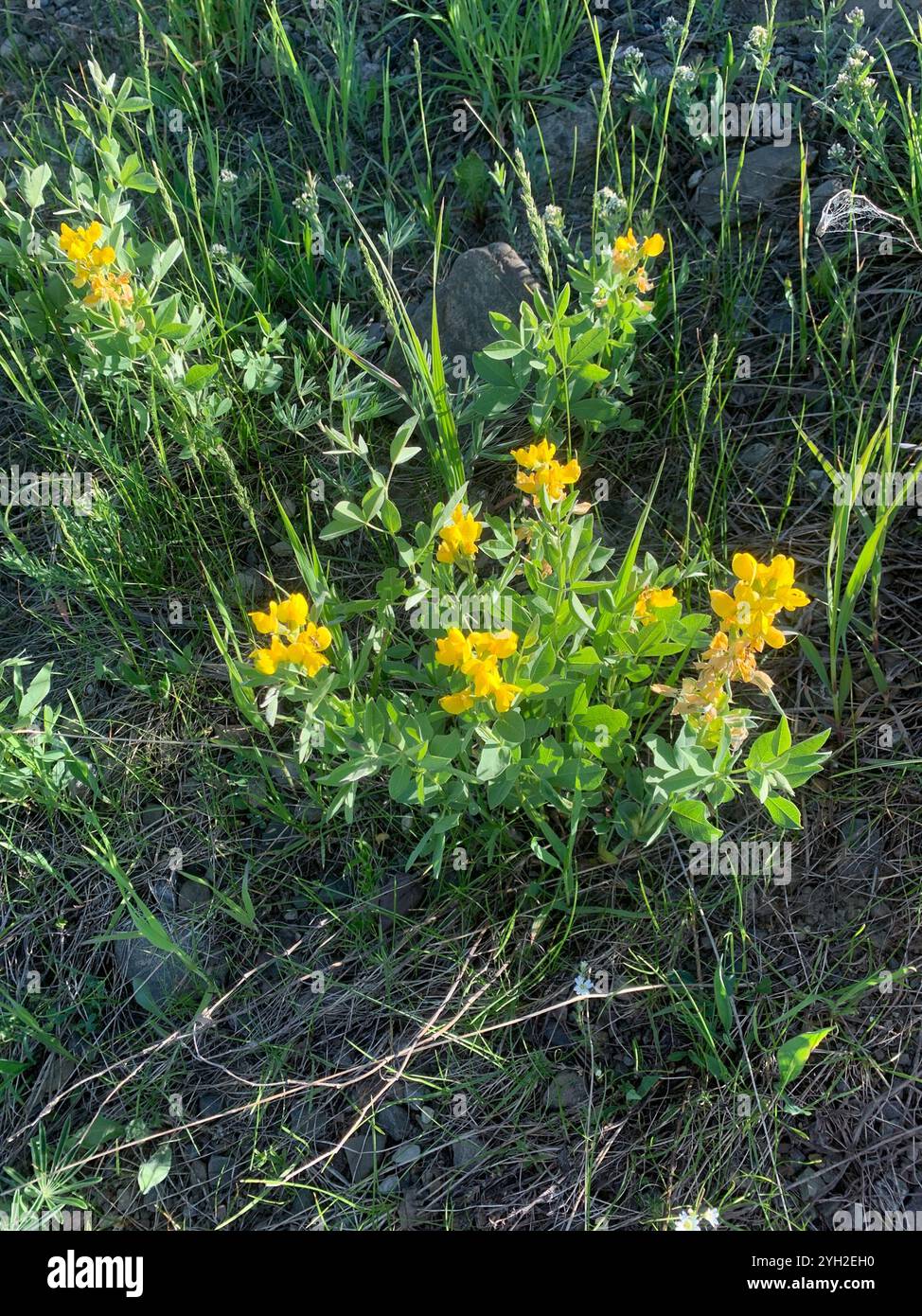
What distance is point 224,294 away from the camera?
113 inches

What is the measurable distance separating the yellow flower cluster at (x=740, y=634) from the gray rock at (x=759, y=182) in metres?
1.45

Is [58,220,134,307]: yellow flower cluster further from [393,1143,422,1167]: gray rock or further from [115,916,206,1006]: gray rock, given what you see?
[393,1143,422,1167]: gray rock

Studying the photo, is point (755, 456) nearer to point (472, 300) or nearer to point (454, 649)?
point (472, 300)

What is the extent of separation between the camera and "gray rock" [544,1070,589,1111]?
79.2 inches

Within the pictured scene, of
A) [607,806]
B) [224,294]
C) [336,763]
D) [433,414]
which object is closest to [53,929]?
[336,763]

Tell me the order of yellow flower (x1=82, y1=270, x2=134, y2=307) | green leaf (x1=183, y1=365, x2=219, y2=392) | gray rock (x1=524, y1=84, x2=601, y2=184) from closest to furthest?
yellow flower (x1=82, y1=270, x2=134, y2=307)
green leaf (x1=183, y1=365, x2=219, y2=392)
gray rock (x1=524, y1=84, x2=601, y2=184)

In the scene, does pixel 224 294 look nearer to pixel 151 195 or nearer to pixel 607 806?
pixel 151 195

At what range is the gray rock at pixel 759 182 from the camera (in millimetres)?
2803

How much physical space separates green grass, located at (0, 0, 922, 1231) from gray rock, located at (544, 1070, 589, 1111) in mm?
13

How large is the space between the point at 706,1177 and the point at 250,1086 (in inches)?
34.8

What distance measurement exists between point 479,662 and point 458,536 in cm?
29

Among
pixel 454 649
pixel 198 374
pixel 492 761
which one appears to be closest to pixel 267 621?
pixel 454 649

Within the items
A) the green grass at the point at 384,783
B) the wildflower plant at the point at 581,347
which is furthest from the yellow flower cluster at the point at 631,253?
the green grass at the point at 384,783

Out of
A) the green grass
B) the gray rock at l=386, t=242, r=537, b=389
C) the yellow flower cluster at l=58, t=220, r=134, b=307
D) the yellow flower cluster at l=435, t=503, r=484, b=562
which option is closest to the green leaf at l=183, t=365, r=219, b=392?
the green grass
